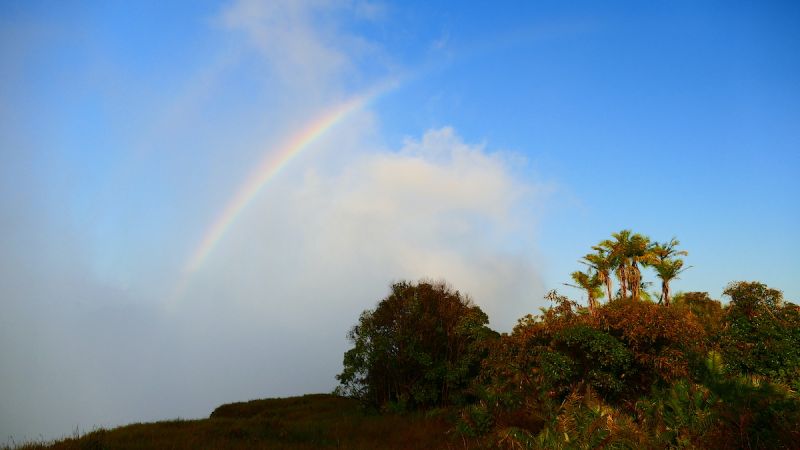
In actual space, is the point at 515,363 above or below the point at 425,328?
below

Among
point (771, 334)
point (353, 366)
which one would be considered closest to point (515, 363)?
point (771, 334)

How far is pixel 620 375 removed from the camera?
18.1m

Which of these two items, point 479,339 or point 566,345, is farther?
point 479,339

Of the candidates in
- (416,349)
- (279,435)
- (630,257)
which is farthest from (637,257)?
(279,435)

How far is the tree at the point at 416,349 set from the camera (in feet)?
92.5

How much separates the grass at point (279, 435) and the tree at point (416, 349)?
6.25 ft

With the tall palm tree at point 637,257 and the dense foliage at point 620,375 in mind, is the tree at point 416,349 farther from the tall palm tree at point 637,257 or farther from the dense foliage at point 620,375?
the tall palm tree at point 637,257

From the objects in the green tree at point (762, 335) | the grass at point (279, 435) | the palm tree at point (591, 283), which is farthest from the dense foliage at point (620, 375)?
the palm tree at point (591, 283)

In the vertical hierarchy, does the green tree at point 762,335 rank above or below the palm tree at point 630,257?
below

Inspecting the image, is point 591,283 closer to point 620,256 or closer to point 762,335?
point 620,256

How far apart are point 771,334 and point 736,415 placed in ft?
40.7

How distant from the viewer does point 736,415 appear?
10.7 m

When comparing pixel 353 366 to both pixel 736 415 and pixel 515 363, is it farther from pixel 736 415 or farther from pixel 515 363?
pixel 736 415

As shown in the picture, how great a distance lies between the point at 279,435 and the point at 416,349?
10218mm
